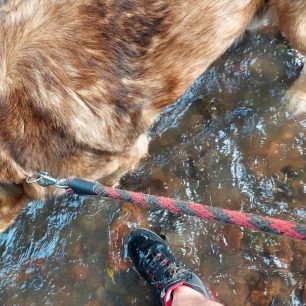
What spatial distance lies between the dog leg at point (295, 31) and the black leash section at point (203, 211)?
1.53 metres

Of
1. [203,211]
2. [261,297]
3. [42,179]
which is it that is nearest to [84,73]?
[42,179]

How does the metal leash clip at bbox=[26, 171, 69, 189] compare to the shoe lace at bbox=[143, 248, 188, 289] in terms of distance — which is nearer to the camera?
the metal leash clip at bbox=[26, 171, 69, 189]

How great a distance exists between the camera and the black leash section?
1236 millimetres

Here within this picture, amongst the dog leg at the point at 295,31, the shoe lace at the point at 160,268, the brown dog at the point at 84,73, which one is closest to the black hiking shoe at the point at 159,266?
the shoe lace at the point at 160,268

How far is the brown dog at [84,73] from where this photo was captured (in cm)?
203

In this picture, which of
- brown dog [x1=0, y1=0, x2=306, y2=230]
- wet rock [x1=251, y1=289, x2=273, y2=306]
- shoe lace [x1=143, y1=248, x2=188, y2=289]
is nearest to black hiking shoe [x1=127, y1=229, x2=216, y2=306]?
shoe lace [x1=143, y1=248, x2=188, y2=289]

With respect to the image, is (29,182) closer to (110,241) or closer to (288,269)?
(110,241)

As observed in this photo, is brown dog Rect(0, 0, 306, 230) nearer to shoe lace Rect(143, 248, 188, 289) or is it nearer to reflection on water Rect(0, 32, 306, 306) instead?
reflection on water Rect(0, 32, 306, 306)

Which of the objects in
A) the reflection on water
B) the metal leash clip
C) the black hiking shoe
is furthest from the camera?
the reflection on water

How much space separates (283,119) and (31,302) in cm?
199

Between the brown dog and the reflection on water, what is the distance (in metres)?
0.45

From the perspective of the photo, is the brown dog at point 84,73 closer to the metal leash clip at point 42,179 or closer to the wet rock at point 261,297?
the metal leash clip at point 42,179

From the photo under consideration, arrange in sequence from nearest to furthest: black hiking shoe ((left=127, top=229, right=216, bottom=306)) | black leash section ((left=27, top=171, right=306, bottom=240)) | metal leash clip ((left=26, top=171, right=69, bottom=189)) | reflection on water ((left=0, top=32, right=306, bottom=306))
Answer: black leash section ((left=27, top=171, right=306, bottom=240))
metal leash clip ((left=26, top=171, right=69, bottom=189))
black hiking shoe ((left=127, top=229, right=216, bottom=306))
reflection on water ((left=0, top=32, right=306, bottom=306))

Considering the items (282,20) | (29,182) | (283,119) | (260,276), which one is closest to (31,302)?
(29,182)
